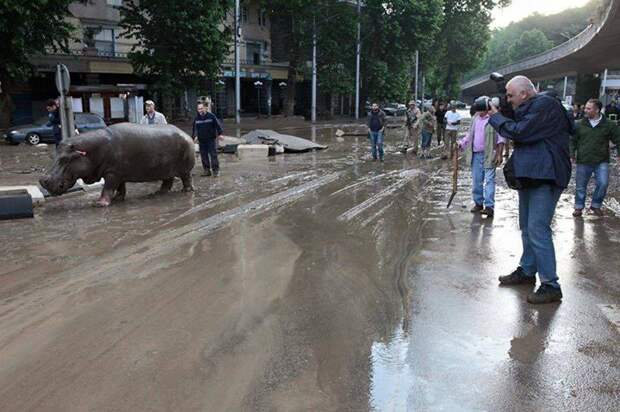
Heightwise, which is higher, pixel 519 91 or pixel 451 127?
pixel 519 91

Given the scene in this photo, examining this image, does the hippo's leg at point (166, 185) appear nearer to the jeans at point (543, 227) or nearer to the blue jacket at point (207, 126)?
the blue jacket at point (207, 126)

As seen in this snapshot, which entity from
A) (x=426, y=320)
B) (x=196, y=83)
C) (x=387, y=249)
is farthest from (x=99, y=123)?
A: (x=426, y=320)

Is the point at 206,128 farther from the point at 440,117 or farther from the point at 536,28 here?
the point at 536,28

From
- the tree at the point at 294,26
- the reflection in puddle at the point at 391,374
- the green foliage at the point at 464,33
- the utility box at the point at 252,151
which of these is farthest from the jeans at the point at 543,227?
the green foliage at the point at 464,33

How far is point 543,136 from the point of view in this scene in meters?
5.11

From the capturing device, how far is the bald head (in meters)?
5.26

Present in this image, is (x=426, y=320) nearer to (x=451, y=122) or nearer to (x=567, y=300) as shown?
(x=567, y=300)

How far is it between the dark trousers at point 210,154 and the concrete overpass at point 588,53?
16.1 m

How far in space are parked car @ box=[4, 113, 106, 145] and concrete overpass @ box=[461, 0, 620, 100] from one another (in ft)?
65.8

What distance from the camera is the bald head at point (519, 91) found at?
526cm

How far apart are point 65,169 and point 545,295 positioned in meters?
7.51

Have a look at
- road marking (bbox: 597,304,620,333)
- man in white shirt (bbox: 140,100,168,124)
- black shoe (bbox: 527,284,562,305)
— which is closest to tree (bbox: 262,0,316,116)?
man in white shirt (bbox: 140,100,168,124)

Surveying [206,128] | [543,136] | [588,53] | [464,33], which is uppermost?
[464,33]

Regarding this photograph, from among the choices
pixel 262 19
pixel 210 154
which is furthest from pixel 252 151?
pixel 262 19
